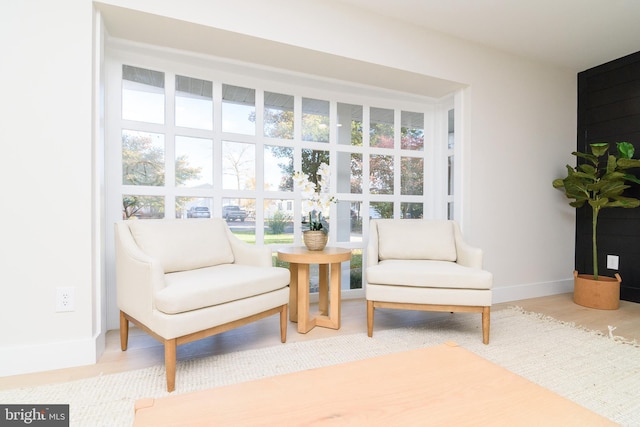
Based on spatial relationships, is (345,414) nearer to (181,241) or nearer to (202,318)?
(202,318)

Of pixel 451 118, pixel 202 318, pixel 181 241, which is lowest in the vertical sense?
pixel 202 318

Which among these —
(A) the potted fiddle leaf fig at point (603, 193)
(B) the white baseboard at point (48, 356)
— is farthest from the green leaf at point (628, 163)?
(B) the white baseboard at point (48, 356)

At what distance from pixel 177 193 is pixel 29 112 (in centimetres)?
97

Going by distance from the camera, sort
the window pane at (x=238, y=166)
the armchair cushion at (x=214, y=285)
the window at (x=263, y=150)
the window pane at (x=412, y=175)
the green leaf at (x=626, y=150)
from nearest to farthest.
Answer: the armchair cushion at (x=214, y=285) → the window at (x=263, y=150) → the window pane at (x=238, y=166) → the green leaf at (x=626, y=150) → the window pane at (x=412, y=175)

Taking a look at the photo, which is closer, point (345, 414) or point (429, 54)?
point (345, 414)

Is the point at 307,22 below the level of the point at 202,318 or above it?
above

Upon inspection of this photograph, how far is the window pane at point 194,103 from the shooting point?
8.31 ft

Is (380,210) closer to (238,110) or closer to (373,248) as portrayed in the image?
(373,248)

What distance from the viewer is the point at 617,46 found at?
3.02m

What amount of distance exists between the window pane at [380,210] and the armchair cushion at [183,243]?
59.1 inches

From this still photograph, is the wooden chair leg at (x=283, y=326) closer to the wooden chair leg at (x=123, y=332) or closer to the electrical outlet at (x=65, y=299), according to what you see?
the wooden chair leg at (x=123, y=332)

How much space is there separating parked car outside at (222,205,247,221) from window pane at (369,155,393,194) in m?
1.27

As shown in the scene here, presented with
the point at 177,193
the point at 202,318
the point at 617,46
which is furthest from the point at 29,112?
the point at 617,46

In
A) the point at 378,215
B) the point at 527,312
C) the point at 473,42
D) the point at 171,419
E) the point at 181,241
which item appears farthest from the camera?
the point at 378,215
